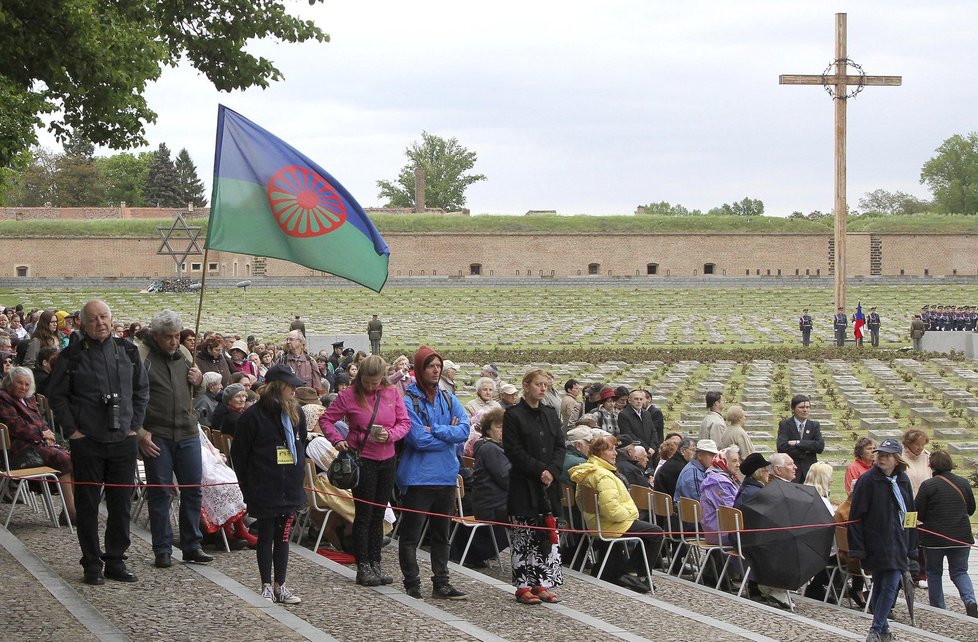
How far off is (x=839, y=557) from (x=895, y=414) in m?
10.9

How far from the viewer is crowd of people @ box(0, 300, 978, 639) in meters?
6.71

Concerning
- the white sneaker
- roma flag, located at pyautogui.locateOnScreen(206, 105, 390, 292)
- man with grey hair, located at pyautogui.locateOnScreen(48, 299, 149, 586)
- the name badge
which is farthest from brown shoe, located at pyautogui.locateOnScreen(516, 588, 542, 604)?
man with grey hair, located at pyautogui.locateOnScreen(48, 299, 149, 586)

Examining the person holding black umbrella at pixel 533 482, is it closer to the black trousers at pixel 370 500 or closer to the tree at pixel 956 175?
the black trousers at pixel 370 500

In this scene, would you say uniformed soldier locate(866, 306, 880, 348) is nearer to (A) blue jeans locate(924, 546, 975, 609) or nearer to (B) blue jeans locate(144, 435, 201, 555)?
(A) blue jeans locate(924, 546, 975, 609)

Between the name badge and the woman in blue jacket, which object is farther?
the woman in blue jacket

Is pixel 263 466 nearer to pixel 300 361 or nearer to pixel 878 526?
pixel 878 526

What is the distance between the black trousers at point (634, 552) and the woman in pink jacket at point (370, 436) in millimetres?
1570

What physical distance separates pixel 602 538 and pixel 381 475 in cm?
162

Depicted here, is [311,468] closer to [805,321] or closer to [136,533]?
[136,533]

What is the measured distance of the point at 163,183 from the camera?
3211 inches

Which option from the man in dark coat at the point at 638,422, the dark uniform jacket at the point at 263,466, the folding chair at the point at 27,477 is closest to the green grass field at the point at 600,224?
the man in dark coat at the point at 638,422

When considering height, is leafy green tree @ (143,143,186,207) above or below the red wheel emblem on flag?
above

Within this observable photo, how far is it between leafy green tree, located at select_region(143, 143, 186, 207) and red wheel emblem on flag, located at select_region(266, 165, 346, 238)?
7633 centimetres

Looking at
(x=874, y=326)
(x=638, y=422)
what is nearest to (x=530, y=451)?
(x=638, y=422)
